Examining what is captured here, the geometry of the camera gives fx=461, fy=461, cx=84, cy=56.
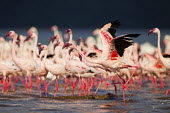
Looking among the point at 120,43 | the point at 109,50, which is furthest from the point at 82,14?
the point at 120,43

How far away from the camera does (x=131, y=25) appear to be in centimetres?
5700

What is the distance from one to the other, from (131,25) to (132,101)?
46.5 meters

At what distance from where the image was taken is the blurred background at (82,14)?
58.5 metres

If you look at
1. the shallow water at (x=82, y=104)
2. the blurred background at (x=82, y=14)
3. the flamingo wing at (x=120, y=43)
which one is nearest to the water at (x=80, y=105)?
the shallow water at (x=82, y=104)

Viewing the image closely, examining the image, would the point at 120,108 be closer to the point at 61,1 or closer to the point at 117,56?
the point at 117,56

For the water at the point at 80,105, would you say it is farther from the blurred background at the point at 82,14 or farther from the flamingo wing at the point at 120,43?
the blurred background at the point at 82,14

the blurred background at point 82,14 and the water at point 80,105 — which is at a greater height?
the blurred background at point 82,14

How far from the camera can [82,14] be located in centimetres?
6294

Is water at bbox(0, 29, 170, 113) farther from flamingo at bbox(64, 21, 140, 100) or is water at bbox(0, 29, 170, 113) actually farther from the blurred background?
the blurred background

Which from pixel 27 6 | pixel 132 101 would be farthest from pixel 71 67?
pixel 27 6

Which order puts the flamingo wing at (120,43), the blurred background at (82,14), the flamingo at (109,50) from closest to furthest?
1. the flamingo wing at (120,43)
2. the flamingo at (109,50)
3. the blurred background at (82,14)

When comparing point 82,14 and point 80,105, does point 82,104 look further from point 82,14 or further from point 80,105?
point 82,14

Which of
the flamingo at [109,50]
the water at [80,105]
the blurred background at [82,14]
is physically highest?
the blurred background at [82,14]

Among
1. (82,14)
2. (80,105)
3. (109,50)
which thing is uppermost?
(82,14)
